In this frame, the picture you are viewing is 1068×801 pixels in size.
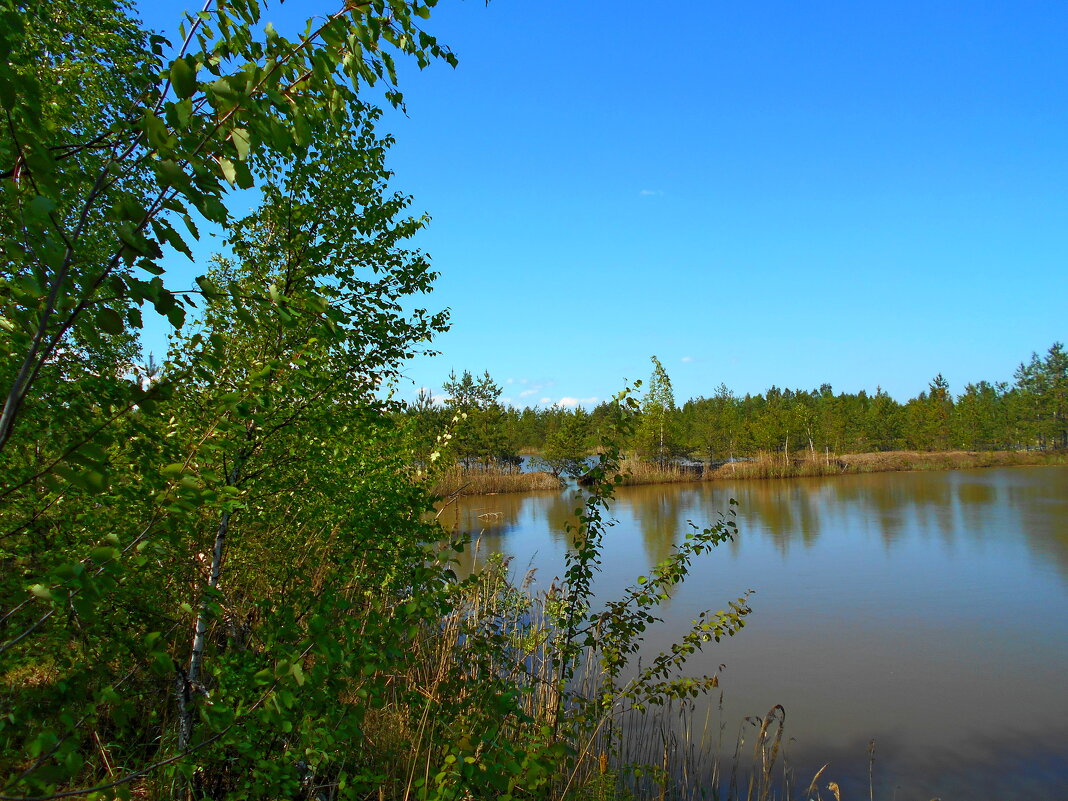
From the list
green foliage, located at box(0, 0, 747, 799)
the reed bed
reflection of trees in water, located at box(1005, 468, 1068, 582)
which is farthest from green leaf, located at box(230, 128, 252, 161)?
reflection of trees in water, located at box(1005, 468, 1068, 582)

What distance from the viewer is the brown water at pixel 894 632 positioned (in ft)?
19.4

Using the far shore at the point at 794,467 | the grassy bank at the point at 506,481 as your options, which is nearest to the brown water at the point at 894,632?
the grassy bank at the point at 506,481

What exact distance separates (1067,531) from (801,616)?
35.1 ft

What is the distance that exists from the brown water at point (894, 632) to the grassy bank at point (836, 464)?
15374 mm

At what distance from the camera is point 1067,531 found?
1567cm

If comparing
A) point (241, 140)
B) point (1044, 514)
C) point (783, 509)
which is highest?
point (241, 140)

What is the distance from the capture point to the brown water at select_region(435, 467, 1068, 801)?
19.4 feet

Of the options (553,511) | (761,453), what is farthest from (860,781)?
(761,453)

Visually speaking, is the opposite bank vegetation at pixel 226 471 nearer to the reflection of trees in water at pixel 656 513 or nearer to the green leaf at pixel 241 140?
the green leaf at pixel 241 140

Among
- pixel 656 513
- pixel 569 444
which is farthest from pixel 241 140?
pixel 569 444

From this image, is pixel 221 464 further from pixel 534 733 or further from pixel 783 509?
pixel 783 509

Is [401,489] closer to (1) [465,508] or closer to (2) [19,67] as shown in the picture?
(2) [19,67]

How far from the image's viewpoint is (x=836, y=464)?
38938 mm

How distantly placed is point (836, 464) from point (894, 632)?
32.7 metres
